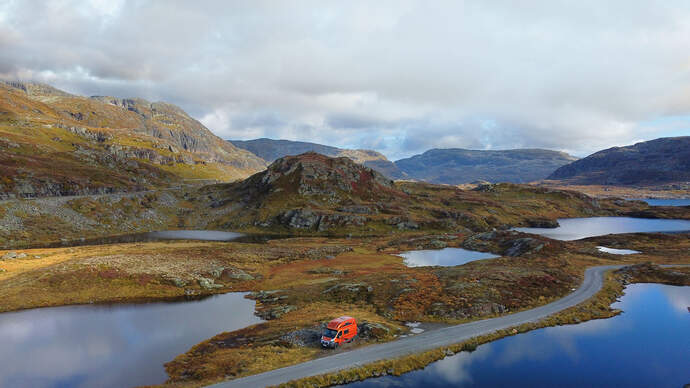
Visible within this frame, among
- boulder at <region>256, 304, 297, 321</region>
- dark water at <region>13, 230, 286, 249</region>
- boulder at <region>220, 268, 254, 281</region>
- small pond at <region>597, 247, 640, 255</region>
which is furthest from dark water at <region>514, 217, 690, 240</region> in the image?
boulder at <region>256, 304, 297, 321</region>

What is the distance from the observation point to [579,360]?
135ft

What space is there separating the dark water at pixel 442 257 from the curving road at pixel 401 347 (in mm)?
Answer: 41339

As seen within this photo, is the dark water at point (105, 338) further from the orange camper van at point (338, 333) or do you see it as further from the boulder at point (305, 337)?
the orange camper van at point (338, 333)

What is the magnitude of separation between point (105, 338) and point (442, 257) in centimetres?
9027

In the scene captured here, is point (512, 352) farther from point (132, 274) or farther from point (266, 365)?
point (132, 274)

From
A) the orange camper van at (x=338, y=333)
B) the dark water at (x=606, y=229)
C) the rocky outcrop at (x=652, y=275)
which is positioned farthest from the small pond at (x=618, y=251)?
the orange camper van at (x=338, y=333)

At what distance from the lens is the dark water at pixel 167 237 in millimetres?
131062

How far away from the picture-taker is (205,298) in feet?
226

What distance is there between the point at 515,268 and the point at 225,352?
67.4 metres

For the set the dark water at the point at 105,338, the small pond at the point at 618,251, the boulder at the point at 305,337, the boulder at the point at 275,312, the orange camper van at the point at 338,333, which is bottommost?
the boulder at the point at 275,312

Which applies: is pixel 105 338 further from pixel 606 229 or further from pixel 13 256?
pixel 606 229

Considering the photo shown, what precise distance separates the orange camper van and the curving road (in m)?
2.03

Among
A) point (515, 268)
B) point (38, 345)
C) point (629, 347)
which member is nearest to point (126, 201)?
point (38, 345)

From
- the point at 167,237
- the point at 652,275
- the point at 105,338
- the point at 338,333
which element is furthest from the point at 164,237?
the point at 652,275
